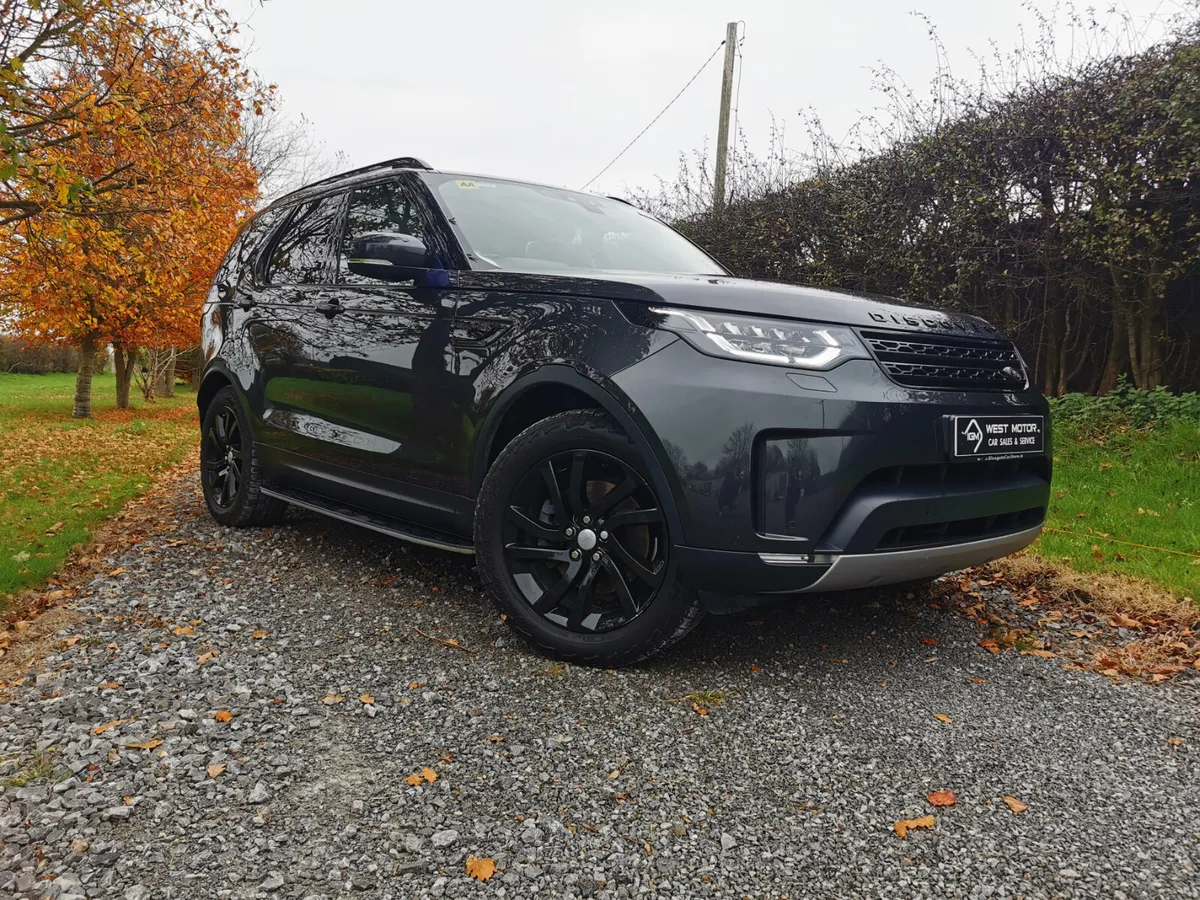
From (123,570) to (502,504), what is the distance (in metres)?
2.51

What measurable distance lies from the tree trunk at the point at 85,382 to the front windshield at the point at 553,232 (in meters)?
15.9

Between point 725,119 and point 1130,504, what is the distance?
33.7ft

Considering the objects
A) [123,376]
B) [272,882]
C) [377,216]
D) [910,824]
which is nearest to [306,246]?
[377,216]

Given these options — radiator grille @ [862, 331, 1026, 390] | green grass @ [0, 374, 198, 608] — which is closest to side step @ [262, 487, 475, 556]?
green grass @ [0, 374, 198, 608]

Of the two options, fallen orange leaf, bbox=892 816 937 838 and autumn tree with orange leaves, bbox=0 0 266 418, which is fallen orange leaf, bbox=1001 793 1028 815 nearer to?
fallen orange leaf, bbox=892 816 937 838

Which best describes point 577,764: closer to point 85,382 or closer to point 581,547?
point 581,547

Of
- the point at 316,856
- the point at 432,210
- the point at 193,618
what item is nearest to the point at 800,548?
the point at 316,856

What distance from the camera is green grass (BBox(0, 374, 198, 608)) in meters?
4.88

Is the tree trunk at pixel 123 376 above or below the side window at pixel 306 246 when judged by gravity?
below

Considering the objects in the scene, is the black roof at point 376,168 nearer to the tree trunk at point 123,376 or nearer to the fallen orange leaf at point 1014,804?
the fallen orange leaf at point 1014,804

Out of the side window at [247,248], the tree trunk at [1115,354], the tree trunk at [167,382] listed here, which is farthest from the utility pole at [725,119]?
the tree trunk at [167,382]

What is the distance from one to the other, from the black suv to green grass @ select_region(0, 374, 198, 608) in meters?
2.09

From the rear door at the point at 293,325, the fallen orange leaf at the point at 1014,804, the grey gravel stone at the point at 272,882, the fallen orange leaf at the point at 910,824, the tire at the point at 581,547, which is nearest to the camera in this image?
the grey gravel stone at the point at 272,882

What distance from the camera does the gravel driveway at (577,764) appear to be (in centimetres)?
196
